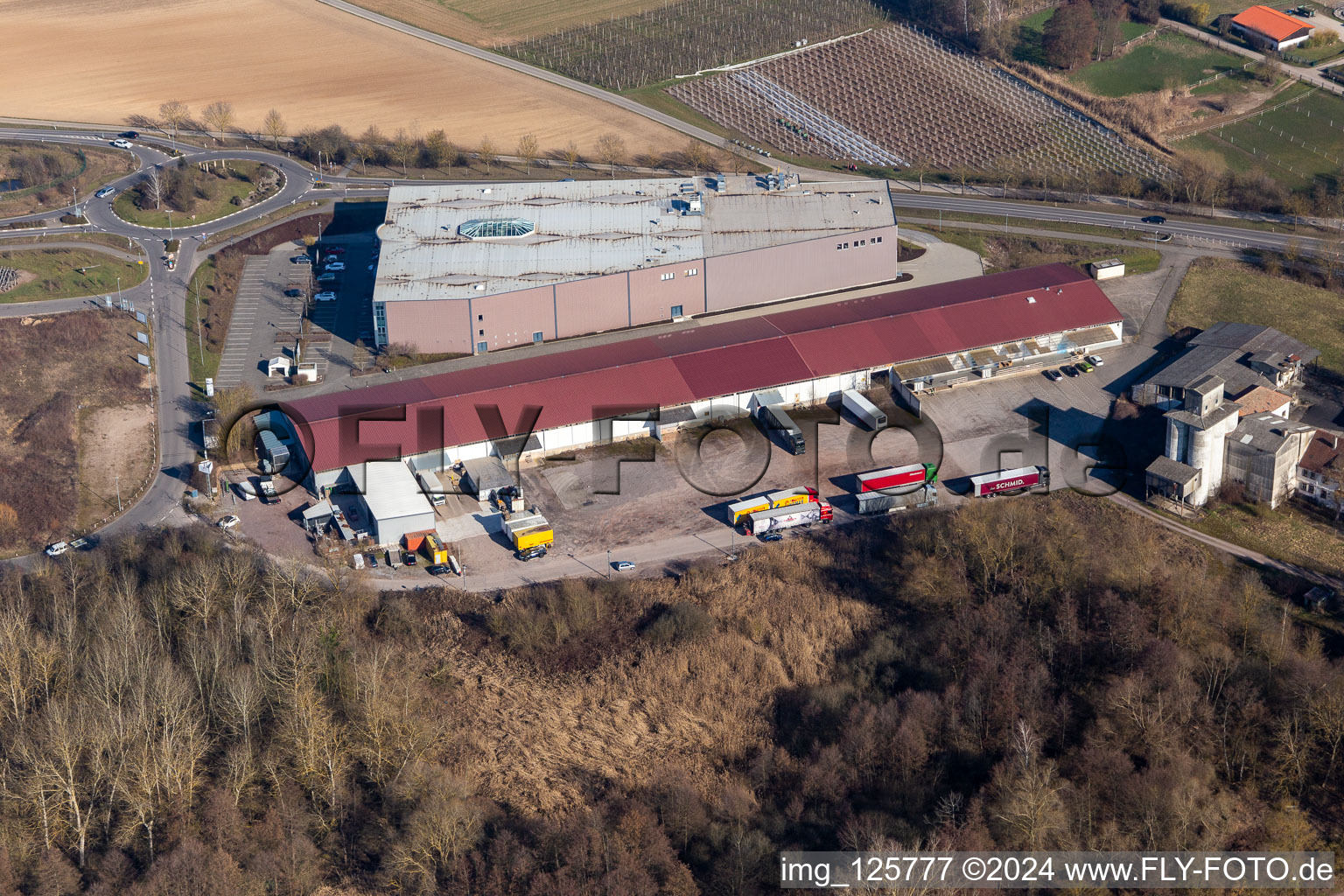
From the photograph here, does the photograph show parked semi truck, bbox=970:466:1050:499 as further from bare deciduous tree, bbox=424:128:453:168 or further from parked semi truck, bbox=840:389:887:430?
bare deciduous tree, bbox=424:128:453:168

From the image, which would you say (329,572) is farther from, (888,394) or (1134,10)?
(1134,10)

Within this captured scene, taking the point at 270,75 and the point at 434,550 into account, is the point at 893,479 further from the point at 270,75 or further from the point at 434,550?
the point at 270,75

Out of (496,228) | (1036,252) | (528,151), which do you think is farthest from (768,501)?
(528,151)

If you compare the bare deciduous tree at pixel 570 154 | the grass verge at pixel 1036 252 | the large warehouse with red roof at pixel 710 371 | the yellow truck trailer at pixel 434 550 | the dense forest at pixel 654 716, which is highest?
the bare deciduous tree at pixel 570 154

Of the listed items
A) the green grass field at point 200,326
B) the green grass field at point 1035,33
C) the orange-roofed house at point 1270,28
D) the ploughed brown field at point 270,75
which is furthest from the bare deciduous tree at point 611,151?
the orange-roofed house at point 1270,28

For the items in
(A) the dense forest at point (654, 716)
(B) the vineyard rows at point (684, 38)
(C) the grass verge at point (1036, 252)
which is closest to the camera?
(A) the dense forest at point (654, 716)

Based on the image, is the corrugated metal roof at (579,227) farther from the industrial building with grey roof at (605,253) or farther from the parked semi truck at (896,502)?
the parked semi truck at (896,502)
